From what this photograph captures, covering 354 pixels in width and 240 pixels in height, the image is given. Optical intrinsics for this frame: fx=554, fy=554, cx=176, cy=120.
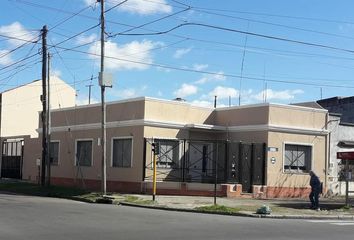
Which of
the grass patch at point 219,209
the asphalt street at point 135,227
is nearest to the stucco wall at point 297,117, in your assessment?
the grass patch at point 219,209

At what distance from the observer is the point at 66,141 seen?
37250mm

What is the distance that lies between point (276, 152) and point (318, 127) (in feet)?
12.1

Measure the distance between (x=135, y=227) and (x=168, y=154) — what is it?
16.7 m

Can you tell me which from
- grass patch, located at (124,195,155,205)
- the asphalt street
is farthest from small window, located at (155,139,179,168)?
the asphalt street

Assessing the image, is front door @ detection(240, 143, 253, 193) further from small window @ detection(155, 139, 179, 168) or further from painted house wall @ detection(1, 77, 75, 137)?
painted house wall @ detection(1, 77, 75, 137)

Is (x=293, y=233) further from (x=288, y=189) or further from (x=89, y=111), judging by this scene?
(x=89, y=111)

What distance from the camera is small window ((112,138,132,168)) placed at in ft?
104

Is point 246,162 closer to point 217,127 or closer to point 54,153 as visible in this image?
point 217,127

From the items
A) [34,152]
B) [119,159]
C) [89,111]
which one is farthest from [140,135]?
[34,152]

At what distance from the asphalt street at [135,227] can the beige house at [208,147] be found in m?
11.1

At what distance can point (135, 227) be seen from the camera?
1488cm

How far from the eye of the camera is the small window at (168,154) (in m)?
31.2

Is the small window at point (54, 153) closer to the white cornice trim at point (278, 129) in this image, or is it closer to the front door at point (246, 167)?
the white cornice trim at point (278, 129)

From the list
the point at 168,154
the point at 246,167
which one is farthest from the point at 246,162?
the point at 168,154
